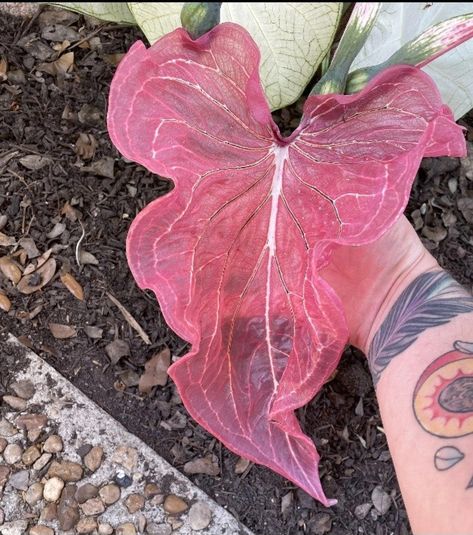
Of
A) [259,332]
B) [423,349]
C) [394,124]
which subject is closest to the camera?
[394,124]

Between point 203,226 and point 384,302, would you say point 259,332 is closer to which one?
point 203,226

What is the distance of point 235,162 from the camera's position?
0.83 m

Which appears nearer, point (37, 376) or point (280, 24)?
point (280, 24)

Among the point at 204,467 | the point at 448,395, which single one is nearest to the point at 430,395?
the point at 448,395

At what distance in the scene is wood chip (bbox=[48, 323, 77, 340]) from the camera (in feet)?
4.04

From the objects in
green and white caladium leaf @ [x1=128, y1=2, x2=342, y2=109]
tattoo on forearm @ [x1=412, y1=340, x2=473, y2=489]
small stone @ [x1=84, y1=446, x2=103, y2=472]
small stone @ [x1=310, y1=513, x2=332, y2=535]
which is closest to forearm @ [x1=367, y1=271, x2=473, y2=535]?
tattoo on forearm @ [x1=412, y1=340, x2=473, y2=489]

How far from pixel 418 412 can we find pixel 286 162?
15.3 inches

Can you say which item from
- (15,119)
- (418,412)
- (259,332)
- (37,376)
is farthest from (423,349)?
(15,119)

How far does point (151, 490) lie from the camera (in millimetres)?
1195

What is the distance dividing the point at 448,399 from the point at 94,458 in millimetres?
580

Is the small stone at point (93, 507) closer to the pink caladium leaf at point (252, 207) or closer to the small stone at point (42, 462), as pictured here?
the small stone at point (42, 462)

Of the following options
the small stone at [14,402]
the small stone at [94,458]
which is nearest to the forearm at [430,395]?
the small stone at [94,458]

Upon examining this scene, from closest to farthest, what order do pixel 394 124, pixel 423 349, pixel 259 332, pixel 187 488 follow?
pixel 394 124
pixel 259 332
pixel 423 349
pixel 187 488

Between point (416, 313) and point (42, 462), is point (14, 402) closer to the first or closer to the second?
point (42, 462)
